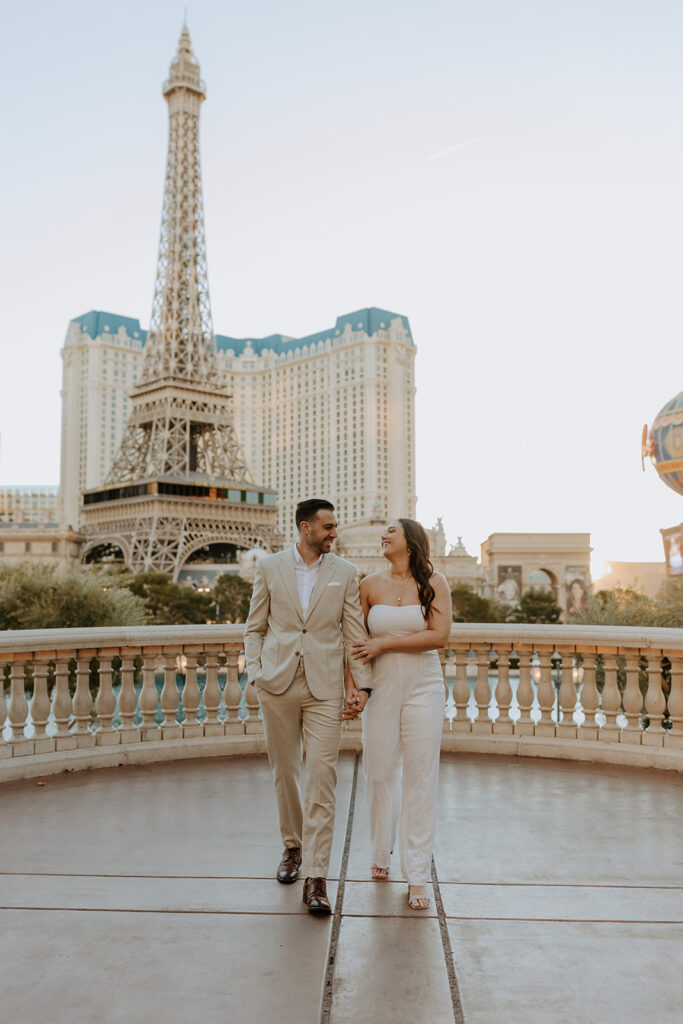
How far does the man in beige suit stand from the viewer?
4379mm

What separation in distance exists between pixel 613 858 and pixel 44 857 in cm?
324

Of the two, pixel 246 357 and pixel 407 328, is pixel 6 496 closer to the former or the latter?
pixel 246 357

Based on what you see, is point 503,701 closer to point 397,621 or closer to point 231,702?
point 231,702

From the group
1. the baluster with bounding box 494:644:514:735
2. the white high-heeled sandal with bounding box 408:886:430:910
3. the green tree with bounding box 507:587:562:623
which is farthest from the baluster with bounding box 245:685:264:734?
the green tree with bounding box 507:587:562:623

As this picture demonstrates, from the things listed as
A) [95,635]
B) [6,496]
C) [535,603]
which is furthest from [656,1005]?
[6,496]

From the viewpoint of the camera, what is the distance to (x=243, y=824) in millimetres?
5453

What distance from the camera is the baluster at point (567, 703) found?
24.6 feet

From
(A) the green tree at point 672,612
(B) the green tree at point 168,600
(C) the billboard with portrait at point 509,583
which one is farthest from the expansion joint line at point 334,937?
(C) the billboard with portrait at point 509,583

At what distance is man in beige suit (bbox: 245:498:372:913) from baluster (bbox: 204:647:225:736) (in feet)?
9.71

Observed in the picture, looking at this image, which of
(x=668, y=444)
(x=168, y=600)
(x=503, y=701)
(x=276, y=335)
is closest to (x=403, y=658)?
(x=503, y=701)

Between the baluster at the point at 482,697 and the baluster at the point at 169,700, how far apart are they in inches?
106

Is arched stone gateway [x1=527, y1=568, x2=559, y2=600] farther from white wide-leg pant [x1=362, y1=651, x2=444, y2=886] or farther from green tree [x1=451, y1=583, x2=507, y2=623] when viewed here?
white wide-leg pant [x1=362, y1=651, x2=444, y2=886]

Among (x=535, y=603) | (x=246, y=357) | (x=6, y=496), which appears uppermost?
(x=246, y=357)

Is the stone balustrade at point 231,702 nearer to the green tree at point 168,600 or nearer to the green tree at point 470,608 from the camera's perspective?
the green tree at point 168,600
